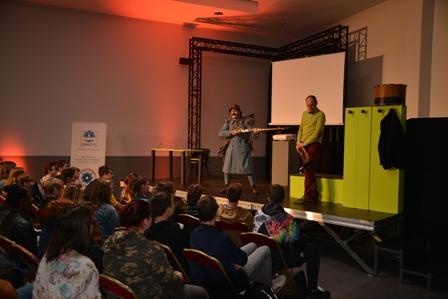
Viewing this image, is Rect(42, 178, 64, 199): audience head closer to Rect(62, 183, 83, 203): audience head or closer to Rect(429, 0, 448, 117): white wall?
Rect(62, 183, 83, 203): audience head

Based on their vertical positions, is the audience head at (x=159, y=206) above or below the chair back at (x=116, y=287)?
above

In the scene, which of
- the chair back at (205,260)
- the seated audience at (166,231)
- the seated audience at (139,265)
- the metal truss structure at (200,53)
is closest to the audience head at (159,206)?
the seated audience at (166,231)

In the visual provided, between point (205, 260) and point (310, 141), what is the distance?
10.8 feet

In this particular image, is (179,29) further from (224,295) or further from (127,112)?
(224,295)

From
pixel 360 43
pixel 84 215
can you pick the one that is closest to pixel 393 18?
pixel 360 43

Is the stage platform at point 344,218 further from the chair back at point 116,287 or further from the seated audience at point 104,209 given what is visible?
the chair back at point 116,287

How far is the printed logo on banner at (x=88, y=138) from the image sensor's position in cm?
841

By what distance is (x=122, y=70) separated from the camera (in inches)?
366

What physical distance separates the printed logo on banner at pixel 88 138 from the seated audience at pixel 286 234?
18.1 ft

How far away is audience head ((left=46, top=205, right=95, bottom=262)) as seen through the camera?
1992 mm

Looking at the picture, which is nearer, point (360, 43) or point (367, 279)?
point (367, 279)

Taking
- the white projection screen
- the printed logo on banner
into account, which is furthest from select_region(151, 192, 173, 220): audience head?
the printed logo on banner

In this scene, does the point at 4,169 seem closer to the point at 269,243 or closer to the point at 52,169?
the point at 52,169

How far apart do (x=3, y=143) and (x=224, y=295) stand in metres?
7.01
